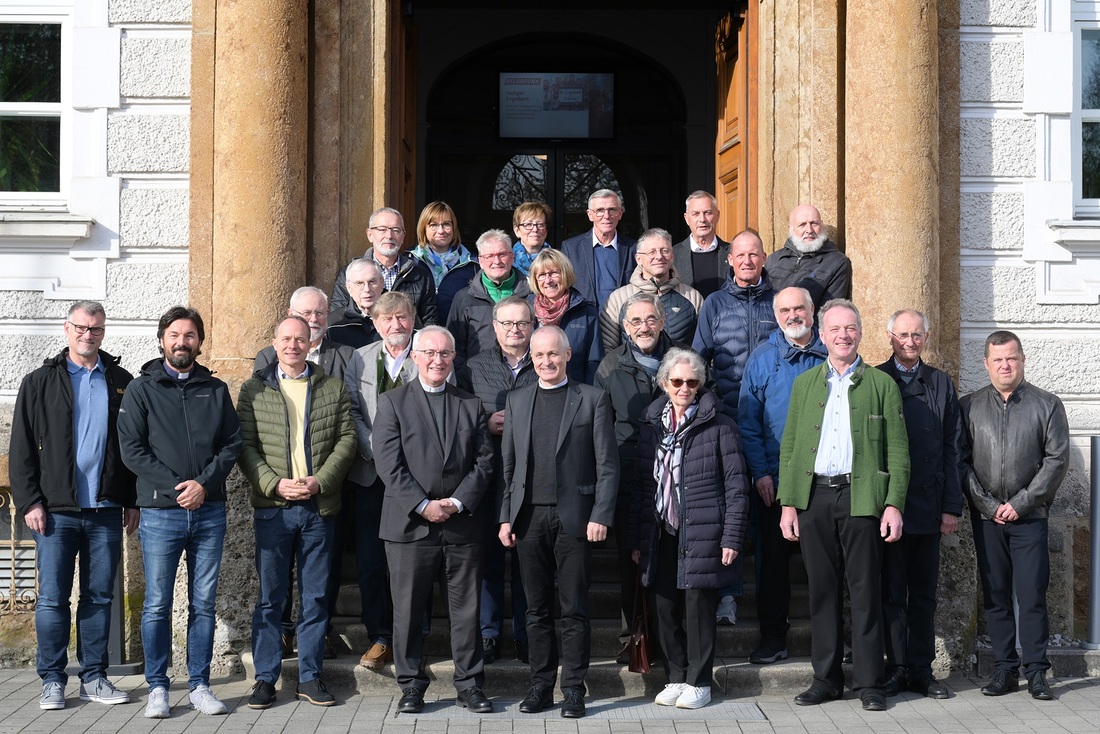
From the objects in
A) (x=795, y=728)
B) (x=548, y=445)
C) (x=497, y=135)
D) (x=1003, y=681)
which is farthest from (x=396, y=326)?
(x=497, y=135)

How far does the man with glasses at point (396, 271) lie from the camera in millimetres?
7102

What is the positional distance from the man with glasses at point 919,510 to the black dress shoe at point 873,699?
0.16 meters

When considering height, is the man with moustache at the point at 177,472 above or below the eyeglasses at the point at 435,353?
below

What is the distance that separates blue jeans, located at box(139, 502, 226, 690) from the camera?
6227mm

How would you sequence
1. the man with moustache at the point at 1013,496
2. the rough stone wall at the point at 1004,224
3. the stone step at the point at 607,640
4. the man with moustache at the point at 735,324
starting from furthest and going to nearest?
the rough stone wall at the point at 1004,224 → the man with moustache at the point at 735,324 → the stone step at the point at 607,640 → the man with moustache at the point at 1013,496

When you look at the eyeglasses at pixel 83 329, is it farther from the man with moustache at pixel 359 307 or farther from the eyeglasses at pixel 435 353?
the eyeglasses at pixel 435 353

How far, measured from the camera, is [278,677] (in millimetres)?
6383

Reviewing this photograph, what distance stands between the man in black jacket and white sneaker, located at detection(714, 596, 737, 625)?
286cm

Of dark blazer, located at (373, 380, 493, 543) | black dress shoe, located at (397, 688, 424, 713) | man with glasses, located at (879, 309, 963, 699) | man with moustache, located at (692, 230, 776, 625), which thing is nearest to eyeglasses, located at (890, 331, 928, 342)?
man with glasses, located at (879, 309, 963, 699)

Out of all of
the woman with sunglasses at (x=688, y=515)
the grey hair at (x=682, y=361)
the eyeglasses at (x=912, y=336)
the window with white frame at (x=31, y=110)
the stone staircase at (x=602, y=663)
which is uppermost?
the window with white frame at (x=31, y=110)

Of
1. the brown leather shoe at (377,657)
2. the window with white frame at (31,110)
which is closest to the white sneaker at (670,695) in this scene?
the brown leather shoe at (377,657)

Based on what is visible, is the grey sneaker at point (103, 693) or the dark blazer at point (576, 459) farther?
the grey sneaker at point (103, 693)

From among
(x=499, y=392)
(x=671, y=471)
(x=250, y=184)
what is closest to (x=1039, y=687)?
(x=671, y=471)

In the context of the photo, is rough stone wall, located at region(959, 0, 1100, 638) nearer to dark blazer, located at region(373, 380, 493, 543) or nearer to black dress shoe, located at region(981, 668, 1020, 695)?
black dress shoe, located at region(981, 668, 1020, 695)
